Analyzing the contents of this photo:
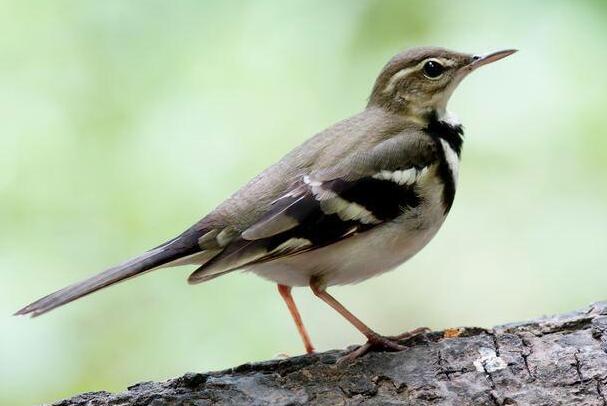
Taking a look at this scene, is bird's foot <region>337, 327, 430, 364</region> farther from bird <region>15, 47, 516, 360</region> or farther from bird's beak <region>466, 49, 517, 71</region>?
bird's beak <region>466, 49, 517, 71</region>

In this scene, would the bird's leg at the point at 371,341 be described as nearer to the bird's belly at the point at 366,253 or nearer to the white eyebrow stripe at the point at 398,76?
the bird's belly at the point at 366,253

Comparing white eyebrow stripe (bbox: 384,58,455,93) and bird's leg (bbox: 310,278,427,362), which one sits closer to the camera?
bird's leg (bbox: 310,278,427,362)

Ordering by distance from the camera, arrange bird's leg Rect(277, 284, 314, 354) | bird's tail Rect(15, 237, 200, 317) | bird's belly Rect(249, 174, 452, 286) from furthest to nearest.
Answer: bird's leg Rect(277, 284, 314, 354), bird's belly Rect(249, 174, 452, 286), bird's tail Rect(15, 237, 200, 317)

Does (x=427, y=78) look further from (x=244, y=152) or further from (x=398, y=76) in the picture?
(x=244, y=152)

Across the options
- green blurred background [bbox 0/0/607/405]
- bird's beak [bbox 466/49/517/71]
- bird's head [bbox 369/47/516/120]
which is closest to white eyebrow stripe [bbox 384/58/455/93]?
bird's head [bbox 369/47/516/120]

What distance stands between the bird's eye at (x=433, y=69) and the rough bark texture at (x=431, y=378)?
5.56ft

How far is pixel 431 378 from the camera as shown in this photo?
15.8ft

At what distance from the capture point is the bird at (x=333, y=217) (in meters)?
5.01

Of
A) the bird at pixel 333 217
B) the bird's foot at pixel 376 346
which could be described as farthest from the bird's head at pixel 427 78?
the bird's foot at pixel 376 346

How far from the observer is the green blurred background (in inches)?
269

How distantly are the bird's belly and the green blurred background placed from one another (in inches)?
57.3

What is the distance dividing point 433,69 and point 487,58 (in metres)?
0.34

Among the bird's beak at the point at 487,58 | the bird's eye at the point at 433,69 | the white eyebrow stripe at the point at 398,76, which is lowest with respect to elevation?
the bird's beak at the point at 487,58

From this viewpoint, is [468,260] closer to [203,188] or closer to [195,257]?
[203,188]
